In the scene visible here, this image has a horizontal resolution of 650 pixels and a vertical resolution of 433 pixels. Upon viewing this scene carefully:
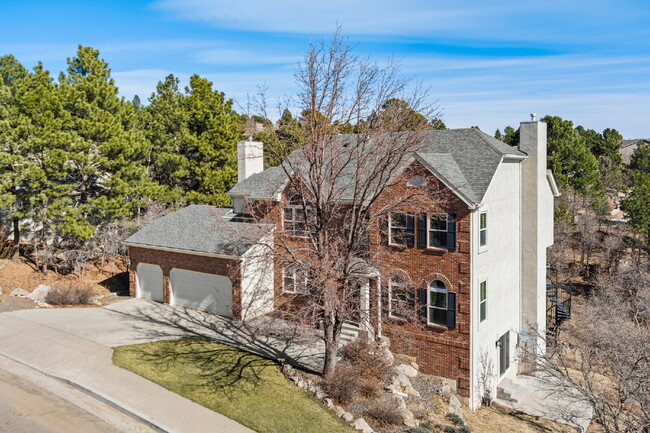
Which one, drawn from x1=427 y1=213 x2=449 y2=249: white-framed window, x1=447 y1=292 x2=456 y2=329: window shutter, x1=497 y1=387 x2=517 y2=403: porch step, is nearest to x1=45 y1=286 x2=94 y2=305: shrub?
x1=427 y1=213 x2=449 y2=249: white-framed window

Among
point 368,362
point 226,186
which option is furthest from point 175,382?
point 226,186

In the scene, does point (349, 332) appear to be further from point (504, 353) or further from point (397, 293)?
point (504, 353)

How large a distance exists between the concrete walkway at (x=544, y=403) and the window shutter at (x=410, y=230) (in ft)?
24.0

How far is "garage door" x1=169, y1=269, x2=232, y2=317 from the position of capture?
23047 millimetres

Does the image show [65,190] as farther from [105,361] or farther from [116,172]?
[105,361]

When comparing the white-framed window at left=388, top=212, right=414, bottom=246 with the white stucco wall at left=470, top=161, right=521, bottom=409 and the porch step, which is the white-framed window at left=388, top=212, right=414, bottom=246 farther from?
the porch step

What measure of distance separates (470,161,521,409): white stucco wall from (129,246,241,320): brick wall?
10.1 metres

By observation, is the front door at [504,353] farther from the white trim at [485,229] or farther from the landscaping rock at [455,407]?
the white trim at [485,229]

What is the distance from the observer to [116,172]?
1151 inches

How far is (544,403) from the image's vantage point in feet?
67.1

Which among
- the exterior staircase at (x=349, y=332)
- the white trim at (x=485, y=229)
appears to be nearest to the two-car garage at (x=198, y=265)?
the exterior staircase at (x=349, y=332)

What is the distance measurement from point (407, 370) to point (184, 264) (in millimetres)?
12201

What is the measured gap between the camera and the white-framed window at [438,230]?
18609 mm

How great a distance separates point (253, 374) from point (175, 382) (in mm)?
2509
